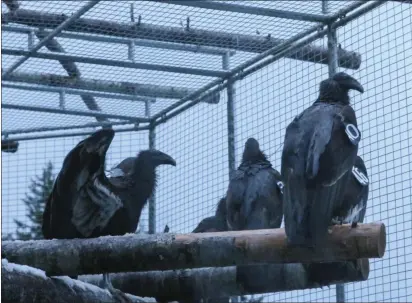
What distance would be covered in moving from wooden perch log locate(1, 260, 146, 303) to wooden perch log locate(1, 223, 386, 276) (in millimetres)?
120

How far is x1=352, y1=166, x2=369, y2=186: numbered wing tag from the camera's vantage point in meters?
7.65

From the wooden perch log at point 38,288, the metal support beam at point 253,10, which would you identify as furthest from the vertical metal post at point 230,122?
the wooden perch log at point 38,288

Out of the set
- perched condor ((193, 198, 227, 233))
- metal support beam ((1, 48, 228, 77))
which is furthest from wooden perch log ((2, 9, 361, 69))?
perched condor ((193, 198, 227, 233))

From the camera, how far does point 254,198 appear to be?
9148mm

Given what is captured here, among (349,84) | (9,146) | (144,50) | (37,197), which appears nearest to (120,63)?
(144,50)

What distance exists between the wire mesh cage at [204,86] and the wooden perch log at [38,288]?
268 cm

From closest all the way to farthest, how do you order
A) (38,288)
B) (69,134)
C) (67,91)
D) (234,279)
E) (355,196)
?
(38,288), (355,196), (234,279), (67,91), (69,134)

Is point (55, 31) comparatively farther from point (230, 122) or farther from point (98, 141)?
point (98, 141)

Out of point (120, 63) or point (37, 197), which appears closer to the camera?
point (120, 63)

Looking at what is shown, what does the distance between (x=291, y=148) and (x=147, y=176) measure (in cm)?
302

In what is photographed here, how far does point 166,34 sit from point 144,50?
49 centimetres

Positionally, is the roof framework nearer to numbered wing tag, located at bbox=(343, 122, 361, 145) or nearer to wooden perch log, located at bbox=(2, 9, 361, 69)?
wooden perch log, located at bbox=(2, 9, 361, 69)

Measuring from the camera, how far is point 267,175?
9461mm

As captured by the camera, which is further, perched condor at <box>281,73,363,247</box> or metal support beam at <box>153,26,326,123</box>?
metal support beam at <box>153,26,326,123</box>
